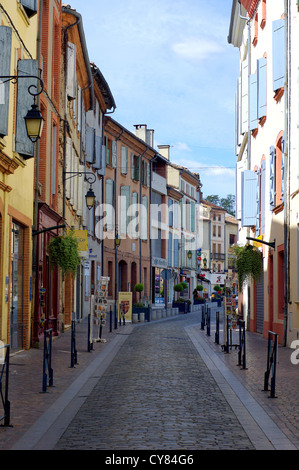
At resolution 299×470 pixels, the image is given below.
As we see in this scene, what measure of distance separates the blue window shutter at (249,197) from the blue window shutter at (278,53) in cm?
549

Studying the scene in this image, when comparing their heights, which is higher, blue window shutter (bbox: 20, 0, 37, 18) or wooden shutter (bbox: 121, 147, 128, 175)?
wooden shutter (bbox: 121, 147, 128, 175)

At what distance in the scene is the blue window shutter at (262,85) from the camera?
23.8m

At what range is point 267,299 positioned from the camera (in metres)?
23.3

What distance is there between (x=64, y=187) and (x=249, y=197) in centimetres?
687

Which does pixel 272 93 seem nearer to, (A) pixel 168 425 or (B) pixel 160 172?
(A) pixel 168 425

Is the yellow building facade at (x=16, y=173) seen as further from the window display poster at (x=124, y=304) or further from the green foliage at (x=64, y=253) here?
the window display poster at (x=124, y=304)

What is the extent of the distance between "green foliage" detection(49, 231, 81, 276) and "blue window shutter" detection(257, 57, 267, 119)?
27.8ft

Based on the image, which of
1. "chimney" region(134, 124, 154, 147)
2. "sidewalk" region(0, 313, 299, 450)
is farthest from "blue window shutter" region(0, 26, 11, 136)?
"chimney" region(134, 124, 154, 147)

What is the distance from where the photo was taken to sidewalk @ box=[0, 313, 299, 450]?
8.11 m

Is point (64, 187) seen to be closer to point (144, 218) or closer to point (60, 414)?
point (60, 414)

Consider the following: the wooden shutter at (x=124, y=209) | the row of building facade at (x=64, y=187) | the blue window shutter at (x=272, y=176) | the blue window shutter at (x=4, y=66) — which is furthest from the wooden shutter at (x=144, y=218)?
the blue window shutter at (x=4, y=66)

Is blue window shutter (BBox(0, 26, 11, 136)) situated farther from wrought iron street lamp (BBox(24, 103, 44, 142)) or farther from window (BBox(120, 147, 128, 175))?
window (BBox(120, 147, 128, 175))

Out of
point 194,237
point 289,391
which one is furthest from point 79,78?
point 194,237

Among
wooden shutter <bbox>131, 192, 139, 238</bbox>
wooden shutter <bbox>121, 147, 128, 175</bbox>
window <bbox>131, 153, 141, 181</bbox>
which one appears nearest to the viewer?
wooden shutter <bbox>121, 147, 128, 175</bbox>
